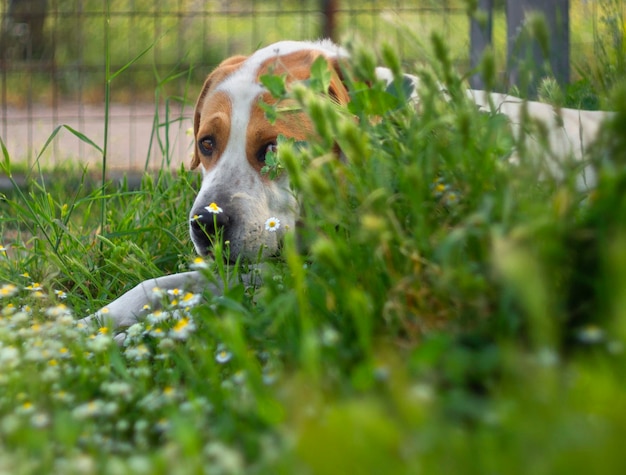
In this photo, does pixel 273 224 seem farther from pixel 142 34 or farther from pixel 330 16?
pixel 142 34

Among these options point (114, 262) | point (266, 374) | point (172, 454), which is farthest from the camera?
point (114, 262)

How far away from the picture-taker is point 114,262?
9.08 ft

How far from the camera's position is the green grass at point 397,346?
1.01m

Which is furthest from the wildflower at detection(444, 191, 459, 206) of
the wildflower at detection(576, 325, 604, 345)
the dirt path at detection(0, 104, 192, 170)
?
the dirt path at detection(0, 104, 192, 170)

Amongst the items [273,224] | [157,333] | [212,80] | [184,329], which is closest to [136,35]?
[212,80]

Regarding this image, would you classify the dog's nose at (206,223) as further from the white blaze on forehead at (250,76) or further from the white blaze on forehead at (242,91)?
the white blaze on forehead at (250,76)

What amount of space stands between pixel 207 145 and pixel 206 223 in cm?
45

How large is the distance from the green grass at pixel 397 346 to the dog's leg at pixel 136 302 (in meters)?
0.31

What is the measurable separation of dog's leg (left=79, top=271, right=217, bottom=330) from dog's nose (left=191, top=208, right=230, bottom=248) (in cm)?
14

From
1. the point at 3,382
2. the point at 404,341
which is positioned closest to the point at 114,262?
the point at 3,382

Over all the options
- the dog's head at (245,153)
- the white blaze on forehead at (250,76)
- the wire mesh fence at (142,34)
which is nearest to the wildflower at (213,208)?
the dog's head at (245,153)

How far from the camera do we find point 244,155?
278 centimetres

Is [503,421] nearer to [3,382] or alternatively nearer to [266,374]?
[266,374]

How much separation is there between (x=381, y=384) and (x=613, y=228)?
426 mm
